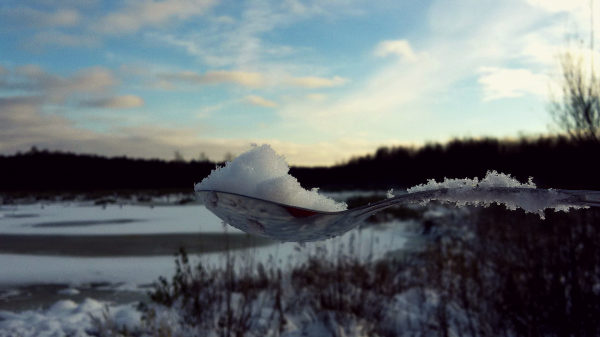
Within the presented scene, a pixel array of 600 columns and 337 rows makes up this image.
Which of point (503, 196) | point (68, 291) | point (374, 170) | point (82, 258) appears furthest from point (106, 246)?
point (374, 170)

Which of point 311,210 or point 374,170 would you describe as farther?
point 374,170

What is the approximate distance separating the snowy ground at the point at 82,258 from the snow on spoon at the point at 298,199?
3467 mm

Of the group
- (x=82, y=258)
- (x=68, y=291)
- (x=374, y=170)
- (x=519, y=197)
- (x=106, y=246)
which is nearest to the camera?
(x=519, y=197)

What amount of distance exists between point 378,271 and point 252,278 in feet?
4.75

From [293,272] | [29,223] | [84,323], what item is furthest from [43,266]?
[293,272]

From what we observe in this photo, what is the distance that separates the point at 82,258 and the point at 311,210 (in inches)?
267

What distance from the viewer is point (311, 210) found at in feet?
1.26

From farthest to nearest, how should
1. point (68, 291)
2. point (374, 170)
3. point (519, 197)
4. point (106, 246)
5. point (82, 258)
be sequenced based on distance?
1. point (374, 170)
2. point (106, 246)
3. point (82, 258)
4. point (68, 291)
5. point (519, 197)

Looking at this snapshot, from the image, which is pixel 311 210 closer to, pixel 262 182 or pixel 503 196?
pixel 262 182

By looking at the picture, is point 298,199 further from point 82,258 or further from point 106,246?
point 106,246

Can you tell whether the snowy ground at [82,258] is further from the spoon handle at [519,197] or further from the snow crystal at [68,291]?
the spoon handle at [519,197]

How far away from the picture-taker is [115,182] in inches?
374

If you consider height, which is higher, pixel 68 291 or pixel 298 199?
pixel 298 199

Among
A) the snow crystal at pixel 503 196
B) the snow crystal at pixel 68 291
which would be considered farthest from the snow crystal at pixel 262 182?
the snow crystal at pixel 68 291
